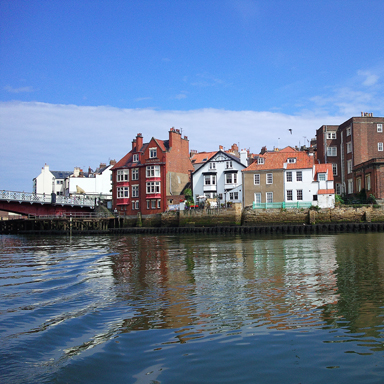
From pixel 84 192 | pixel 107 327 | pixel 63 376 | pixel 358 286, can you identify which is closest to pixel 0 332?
pixel 107 327

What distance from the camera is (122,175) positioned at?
73.3 meters

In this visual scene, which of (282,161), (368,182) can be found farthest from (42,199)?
(368,182)

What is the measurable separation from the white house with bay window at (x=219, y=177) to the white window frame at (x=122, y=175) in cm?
1404

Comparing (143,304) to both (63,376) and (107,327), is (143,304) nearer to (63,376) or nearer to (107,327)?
(107,327)

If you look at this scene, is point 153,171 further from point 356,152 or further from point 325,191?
point 356,152

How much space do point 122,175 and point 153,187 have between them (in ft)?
27.4

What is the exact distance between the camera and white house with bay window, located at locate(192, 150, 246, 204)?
64938mm

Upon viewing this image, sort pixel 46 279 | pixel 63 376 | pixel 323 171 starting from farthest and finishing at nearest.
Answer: pixel 323 171 < pixel 46 279 < pixel 63 376

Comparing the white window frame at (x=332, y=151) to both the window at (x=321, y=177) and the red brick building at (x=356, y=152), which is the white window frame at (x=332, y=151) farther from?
the window at (x=321, y=177)

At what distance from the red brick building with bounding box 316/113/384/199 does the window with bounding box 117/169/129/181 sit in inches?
1400

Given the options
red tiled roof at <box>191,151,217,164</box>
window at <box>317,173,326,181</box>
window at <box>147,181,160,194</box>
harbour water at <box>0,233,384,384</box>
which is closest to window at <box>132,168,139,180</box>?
window at <box>147,181,160,194</box>

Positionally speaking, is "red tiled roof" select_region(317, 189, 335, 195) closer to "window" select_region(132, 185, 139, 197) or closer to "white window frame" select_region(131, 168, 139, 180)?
"window" select_region(132, 185, 139, 197)

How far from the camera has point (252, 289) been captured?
12977 mm

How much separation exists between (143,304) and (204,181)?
182 ft
